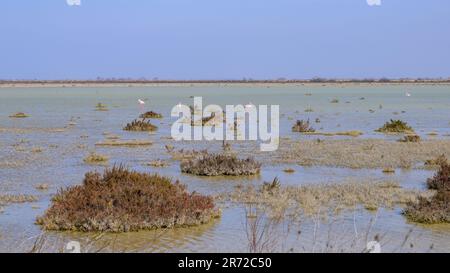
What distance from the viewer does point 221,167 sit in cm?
1767

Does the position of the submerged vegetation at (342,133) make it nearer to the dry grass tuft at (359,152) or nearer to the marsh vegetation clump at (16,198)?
the dry grass tuft at (359,152)

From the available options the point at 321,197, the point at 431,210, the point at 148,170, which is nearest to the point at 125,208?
the point at 321,197

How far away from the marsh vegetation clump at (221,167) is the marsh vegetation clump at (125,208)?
5204mm

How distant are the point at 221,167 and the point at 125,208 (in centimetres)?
649

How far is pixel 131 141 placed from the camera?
89.2 feet

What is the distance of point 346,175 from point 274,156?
4.70m

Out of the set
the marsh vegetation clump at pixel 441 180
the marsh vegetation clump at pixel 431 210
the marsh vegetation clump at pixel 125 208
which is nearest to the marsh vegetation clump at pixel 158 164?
the marsh vegetation clump at pixel 125 208

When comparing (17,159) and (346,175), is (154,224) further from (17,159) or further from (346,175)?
(17,159)

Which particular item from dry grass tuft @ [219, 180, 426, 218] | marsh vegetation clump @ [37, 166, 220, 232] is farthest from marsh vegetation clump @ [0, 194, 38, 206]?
dry grass tuft @ [219, 180, 426, 218]

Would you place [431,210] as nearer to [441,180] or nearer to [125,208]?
[441,180]

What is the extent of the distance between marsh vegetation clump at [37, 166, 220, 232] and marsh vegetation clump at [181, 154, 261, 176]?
520 centimetres

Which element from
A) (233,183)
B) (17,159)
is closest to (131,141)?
(17,159)

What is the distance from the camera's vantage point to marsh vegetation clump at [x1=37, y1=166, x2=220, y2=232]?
11109mm

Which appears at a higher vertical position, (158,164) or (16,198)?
(16,198)
